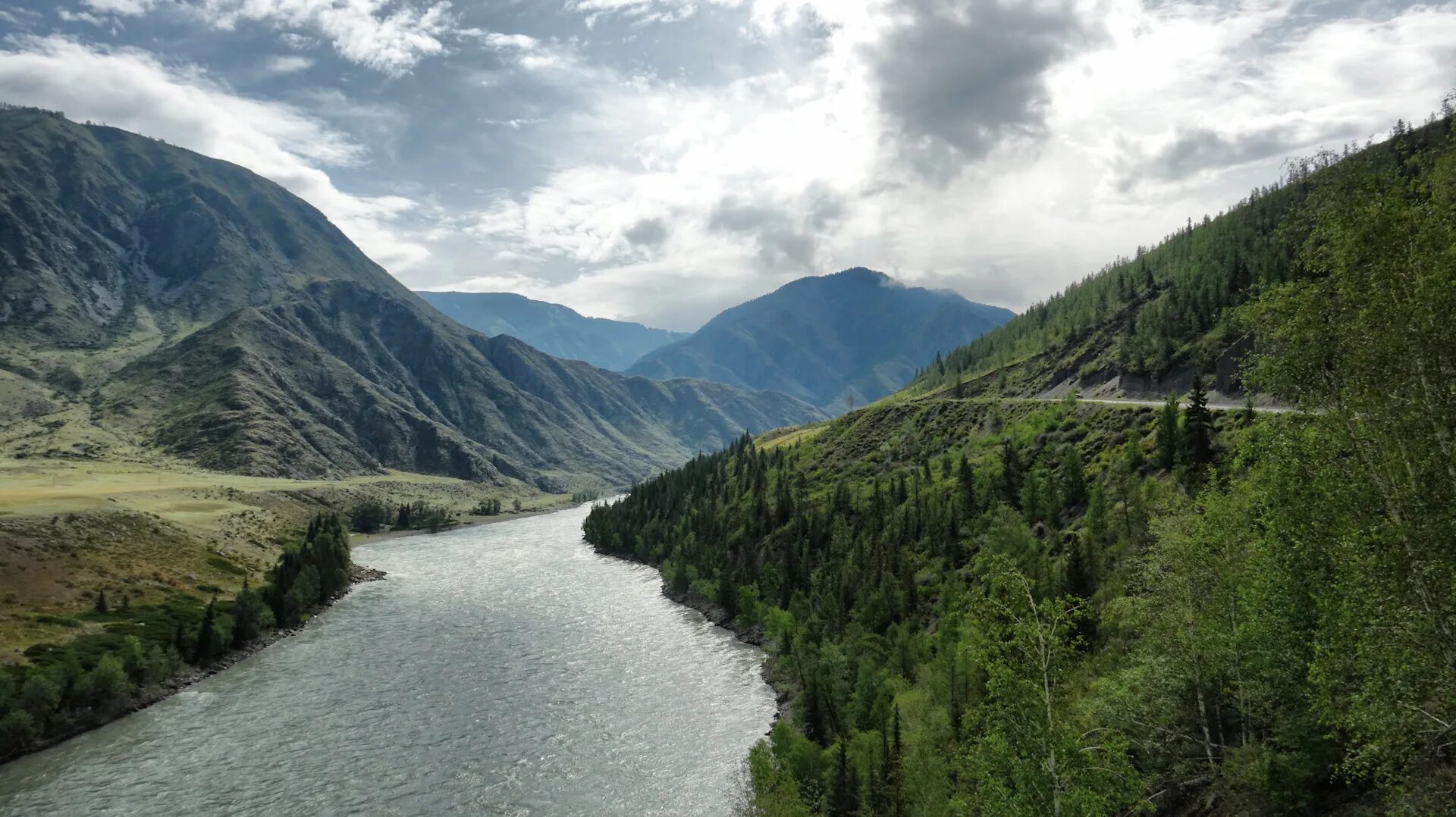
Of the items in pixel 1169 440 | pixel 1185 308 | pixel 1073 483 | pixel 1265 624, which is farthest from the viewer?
pixel 1185 308

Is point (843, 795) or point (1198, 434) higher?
point (1198, 434)

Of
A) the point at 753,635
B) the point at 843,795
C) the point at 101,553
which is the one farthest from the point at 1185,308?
the point at 101,553

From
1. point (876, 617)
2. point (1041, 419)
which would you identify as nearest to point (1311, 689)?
point (876, 617)

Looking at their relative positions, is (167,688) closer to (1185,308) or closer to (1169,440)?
(1169,440)

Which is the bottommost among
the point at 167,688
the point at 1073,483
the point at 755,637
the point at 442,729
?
the point at 442,729

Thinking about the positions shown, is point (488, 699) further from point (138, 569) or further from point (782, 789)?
point (138, 569)

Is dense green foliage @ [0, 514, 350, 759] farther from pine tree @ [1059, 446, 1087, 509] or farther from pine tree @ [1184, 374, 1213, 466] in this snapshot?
pine tree @ [1184, 374, 1213, 466]
